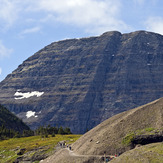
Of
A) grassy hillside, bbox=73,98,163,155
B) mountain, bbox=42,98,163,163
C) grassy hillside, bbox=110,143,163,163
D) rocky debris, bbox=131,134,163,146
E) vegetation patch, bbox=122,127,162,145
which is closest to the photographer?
grassy hillside, bbox=110,143,163,163

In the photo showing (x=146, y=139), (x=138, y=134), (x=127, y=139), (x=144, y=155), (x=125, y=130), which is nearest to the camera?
(x=144, y=155)

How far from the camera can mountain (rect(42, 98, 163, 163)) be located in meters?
65.2

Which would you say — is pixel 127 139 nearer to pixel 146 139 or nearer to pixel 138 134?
pixel 138 134

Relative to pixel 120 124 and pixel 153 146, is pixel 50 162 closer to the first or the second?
pixel 120 124

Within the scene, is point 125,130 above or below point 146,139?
above

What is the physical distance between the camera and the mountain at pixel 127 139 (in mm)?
65188

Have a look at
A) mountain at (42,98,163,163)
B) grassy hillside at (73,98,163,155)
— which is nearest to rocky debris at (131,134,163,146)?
mountain at (42,98,163,163)

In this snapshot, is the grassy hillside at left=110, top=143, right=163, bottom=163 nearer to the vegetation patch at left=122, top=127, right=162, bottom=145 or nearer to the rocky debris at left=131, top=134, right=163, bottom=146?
the rocky debris at left=131, top=134, right=163, bottom=146

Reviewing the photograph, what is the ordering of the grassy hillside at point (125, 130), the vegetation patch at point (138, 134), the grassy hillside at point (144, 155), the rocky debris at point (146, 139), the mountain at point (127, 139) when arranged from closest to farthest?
1. the grassy hillside at point (144, 155)
2. the mountain at point (127, 139)
3. the rocky debris at point (146, 139)
4. the vegetation patch at point (138, 134)
5. the grassy hillside at point (125, 130)

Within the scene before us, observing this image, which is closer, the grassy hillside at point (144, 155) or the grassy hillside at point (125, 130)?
the grassy hillside at point (144, 155)

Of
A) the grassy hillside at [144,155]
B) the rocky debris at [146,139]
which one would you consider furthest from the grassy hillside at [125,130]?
the grassy hillside at [144,155]

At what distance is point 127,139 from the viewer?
231ft

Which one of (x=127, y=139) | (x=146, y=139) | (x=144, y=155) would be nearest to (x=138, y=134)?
(x=146, y=139)

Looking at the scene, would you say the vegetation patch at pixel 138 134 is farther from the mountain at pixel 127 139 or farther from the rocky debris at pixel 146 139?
the rocky debris at pixel 146 139
